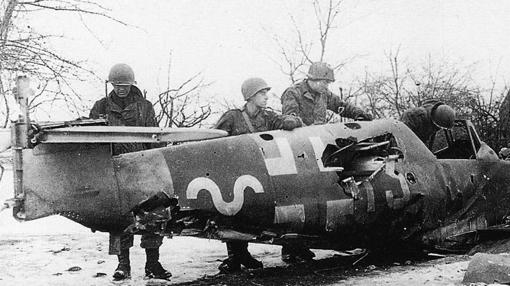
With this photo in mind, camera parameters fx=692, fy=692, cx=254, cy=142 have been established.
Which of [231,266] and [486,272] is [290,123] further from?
[486,272]

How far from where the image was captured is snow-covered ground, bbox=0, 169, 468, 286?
715 cm

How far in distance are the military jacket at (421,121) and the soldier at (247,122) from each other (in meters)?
1.78

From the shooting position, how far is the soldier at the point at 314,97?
9.62 m

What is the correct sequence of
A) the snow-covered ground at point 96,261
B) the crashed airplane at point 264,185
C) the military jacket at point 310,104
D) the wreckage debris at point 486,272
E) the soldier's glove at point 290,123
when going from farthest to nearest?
the military jacket at point 310,104 < the soldier's glove at point 290,123 < the snow-covered ground at point 96,261 < the wreckage debris at point 486,272 < the crashed airplane at point 264,185

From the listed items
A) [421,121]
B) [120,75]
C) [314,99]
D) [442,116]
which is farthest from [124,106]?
[442,116]

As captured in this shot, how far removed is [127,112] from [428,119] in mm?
3808

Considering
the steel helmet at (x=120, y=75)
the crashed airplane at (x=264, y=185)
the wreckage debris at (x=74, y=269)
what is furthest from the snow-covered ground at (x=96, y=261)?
the steel helmet at (x=120, y=75)

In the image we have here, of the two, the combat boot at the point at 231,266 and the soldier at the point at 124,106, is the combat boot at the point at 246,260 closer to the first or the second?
the combat boot at the point at 231,266

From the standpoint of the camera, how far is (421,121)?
29.1 feet

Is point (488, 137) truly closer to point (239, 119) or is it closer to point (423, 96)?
point (423, 96)

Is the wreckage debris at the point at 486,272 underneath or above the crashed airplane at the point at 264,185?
underneath

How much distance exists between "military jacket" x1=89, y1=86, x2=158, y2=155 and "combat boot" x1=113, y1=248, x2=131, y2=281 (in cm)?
128

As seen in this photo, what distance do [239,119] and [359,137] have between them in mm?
1547

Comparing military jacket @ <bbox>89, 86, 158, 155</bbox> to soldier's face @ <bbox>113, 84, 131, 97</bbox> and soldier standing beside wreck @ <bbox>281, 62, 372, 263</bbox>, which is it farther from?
soldier standing beside wreck @ <bbox>281, 62, 372, 263</bbox>
